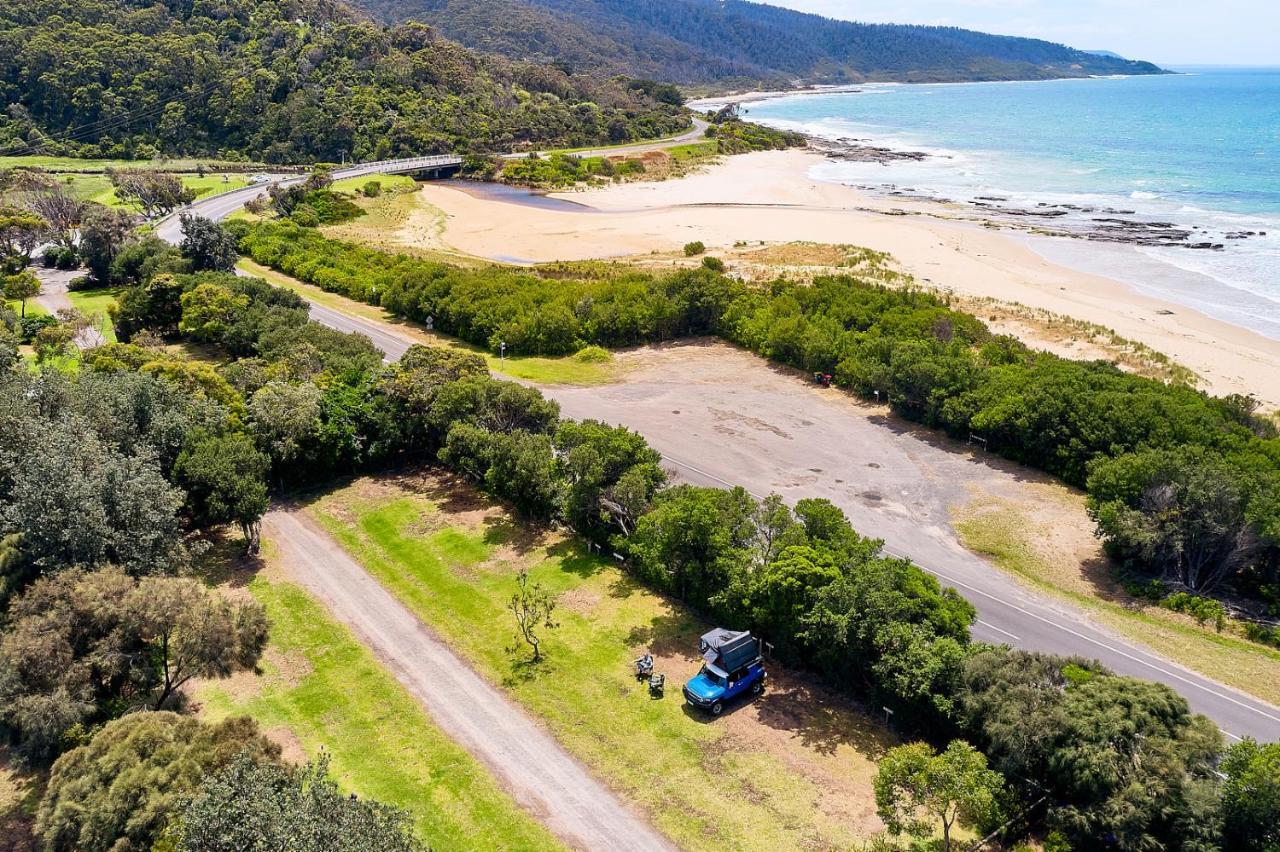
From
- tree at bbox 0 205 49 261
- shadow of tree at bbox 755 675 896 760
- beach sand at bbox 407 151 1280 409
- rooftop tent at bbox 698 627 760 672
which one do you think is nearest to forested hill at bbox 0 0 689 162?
beach sand at bbox 407 151 1280 409

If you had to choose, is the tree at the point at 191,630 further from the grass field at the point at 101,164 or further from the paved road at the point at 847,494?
the grass field at the point at 101,164

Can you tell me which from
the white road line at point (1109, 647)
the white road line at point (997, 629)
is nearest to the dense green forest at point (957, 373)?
the white road line at point (1109, 647)

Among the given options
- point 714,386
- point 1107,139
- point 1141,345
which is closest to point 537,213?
point 714,386

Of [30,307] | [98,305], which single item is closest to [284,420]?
[98,305]

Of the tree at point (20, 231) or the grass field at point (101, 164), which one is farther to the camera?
the grass field at point (101, 164)

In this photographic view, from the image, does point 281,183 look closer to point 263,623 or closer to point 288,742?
point 263,623

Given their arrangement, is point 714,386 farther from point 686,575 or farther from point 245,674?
point 245,674
